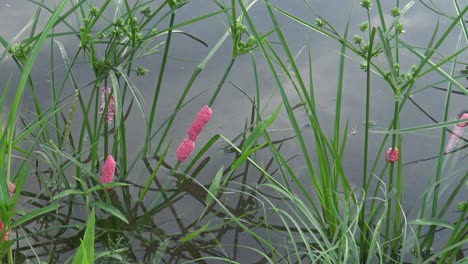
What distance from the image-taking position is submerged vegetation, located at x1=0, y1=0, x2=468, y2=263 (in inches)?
63.6

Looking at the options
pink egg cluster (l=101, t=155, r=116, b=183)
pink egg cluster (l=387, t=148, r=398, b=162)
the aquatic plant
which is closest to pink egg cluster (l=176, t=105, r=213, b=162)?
the aquatic plant

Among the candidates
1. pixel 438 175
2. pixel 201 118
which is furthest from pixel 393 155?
pixel 201 118

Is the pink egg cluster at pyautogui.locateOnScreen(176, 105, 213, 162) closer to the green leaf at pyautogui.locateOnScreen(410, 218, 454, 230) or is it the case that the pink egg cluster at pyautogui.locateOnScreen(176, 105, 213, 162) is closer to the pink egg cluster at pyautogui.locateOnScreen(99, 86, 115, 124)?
the pink egg cluster at pyautogui.locateOnScreen(99, 86, 115, 124)

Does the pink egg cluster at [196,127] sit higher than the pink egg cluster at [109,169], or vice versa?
the pink egg cluster at [196,127]

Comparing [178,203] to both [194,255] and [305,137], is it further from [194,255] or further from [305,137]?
[305,137]

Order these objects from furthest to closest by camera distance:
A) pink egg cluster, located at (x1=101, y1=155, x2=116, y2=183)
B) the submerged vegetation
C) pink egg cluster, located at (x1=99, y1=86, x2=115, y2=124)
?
1. pink egg cluster, located at (x1=99, y1=86, x2=115, y2=124)
2. pink egg cluster, located at (x1=101, y1=155, x2=116, y2=183)
3. the submerged vegetation

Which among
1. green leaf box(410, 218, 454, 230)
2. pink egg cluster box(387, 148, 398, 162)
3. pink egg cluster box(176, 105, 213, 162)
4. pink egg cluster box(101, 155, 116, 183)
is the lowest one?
green leaf box(410, 218, 454, 230)

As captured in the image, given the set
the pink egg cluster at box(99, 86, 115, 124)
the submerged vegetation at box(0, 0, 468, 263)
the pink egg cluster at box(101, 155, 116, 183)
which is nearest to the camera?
the submerged vegetation at box(0, 0, 468, 263)

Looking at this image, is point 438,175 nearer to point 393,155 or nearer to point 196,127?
point 393,155

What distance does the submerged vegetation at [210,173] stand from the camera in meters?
1.61

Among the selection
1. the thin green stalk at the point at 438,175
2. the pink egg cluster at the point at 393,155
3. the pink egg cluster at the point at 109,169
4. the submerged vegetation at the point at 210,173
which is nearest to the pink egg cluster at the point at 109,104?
the submerged vegetation at the point at 210,173

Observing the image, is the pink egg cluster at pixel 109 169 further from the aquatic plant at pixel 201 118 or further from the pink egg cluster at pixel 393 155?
the pink egg cluster at pixel 393 155

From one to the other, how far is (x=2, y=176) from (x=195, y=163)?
68 centimetres

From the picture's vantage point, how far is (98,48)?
242 cm
